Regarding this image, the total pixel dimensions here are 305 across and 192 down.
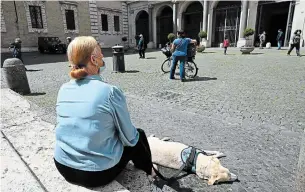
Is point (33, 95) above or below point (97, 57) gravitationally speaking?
below

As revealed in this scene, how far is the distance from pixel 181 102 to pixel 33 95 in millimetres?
4216

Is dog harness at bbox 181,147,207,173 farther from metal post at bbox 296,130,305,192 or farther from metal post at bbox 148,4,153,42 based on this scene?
metal post at bbox 148,4,153,42

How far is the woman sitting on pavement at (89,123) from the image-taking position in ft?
5.29

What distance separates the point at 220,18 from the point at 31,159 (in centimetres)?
2517

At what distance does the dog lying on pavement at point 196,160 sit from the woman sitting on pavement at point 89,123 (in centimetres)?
109

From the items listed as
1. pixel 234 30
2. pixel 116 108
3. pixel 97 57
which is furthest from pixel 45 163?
pixel 234 30

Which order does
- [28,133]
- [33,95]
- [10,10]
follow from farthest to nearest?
[10,10], [33,95], [28,133]

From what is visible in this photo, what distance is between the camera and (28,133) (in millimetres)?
2896

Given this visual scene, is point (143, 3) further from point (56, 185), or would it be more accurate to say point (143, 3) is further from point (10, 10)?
point (56, 185)

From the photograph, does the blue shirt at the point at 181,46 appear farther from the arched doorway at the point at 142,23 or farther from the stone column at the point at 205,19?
the arched doorway at the point at 142,23

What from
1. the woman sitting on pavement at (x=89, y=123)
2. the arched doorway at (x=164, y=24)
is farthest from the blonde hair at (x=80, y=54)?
the arched doorway at (x=164, y=24)

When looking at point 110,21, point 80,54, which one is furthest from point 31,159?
point 110,21

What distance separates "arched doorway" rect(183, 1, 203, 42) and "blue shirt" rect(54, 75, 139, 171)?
26.9 metres

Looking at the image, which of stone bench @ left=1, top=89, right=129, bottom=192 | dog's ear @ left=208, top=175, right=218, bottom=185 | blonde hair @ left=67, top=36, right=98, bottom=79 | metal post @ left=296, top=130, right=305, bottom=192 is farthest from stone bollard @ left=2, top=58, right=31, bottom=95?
metal post @ left=296, top=130, right=305, bottom=192
